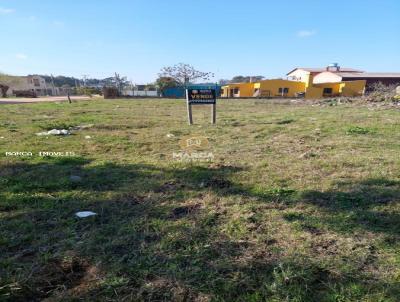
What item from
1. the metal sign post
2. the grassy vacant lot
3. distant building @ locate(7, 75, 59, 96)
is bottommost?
the grassy vacant lot

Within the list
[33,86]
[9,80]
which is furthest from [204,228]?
[33,86]

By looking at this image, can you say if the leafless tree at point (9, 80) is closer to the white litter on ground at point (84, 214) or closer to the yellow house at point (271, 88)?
the yellow house at point (271, 88)

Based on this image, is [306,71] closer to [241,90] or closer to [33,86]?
[241,90]

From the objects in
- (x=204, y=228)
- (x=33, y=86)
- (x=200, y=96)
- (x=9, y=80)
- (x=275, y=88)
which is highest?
(x=9, y=80)

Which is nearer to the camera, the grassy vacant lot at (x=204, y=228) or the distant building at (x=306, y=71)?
the grassy vacant lot at (x=204, y=228)

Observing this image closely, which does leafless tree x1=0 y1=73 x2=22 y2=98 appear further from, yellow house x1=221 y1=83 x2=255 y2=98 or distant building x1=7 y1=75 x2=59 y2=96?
yellow house x1=221 y1=83 x2=255 y2=98

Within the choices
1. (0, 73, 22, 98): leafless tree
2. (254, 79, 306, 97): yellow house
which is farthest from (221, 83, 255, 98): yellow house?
(0, 73, 22, 98): leafless tree

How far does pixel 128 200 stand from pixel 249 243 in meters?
1.53

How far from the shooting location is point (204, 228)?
8.57 ft

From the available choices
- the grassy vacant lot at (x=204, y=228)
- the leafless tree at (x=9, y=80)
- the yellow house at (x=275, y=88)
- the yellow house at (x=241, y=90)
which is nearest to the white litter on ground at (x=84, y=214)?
the grassy vacant lot at (x=204, y=228)

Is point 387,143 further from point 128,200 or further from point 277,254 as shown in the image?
point 128,200

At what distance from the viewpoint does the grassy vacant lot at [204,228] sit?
1.89 metres

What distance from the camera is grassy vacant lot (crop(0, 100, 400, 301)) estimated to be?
1.89 m

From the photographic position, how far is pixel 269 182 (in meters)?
3.71
